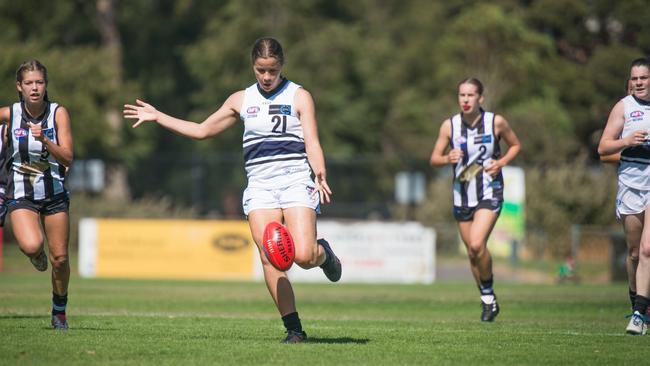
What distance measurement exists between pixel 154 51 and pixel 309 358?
53423 mm

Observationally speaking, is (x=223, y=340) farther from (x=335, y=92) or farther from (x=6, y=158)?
(x=335, y=92)

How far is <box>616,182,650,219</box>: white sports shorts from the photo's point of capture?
458 inches

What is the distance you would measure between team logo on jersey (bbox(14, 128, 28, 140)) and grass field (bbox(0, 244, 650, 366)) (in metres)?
1.94

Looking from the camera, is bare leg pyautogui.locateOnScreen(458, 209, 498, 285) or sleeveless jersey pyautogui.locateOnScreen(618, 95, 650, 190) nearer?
sleeveless jersey pyautogui.locateOnScreen(618, 95, 650, 190)

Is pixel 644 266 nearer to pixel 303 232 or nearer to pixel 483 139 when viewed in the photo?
pixel 483 139

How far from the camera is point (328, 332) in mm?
11438

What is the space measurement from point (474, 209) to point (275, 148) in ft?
15.7

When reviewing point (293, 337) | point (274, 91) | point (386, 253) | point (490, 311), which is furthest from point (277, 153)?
point (386, 253)

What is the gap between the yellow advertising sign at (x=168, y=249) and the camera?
3039 cm

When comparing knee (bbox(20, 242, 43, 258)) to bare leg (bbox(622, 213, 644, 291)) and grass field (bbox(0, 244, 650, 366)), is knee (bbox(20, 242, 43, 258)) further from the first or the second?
bare leg (bbox(622, 213, 644, 291))

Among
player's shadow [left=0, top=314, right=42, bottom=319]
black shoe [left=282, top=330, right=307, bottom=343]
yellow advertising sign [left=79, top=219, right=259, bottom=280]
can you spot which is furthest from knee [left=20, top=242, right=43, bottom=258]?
yellow advertising sign [left=79, top=219, right=259, bottom=280]

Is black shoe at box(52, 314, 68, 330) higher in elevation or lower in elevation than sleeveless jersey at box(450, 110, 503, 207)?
lower

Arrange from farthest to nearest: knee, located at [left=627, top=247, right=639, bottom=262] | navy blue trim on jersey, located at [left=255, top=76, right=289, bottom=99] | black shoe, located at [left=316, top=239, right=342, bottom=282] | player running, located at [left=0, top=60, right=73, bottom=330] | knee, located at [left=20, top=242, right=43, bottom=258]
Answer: knee, located at [left=627, top=247, right=639, bottom=262] → player running, located at [left=0, top=60, right=73, bottom=330] → knee, located at [left=20, top=242, right=43, bottom=258] → black shoe, located at [left=316, top=239, right=342, bottom=282] → navy blue trim on jersey, located at [left=255, top=76, right=289, bottom=99]

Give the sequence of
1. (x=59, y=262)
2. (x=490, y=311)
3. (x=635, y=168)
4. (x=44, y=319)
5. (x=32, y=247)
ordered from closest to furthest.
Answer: (x=32, y=247)
(x=59, y=262)
(x=635, y=168)
(x=44, y=319)
(x=490, y=311)
